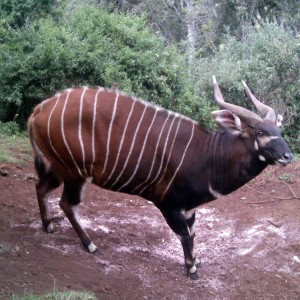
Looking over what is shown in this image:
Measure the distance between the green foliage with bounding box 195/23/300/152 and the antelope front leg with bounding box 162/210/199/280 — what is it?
234 inches

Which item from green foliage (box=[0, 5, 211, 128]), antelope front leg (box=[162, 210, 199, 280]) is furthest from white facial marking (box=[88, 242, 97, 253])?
green foliage (box=[0, 5, 211, 128])

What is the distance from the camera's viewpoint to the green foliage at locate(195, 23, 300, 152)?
434 inches

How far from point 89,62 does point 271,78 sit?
3.73 meters

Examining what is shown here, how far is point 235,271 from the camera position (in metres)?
5.52

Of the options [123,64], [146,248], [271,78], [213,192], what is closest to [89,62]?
[123,64]

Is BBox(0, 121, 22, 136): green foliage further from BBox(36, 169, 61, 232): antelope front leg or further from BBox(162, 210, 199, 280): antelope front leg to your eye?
BBox(162, 210, 199, 280): antelope front leg

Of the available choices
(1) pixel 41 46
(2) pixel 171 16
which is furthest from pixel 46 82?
(2) pixel 171 16

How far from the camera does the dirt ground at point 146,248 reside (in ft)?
15.1

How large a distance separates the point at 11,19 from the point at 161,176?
6761 millimetres

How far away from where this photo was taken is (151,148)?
5090 millimetres

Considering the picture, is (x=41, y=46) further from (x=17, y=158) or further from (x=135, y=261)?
(x=135, y=261)

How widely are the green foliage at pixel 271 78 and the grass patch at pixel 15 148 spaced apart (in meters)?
3.91

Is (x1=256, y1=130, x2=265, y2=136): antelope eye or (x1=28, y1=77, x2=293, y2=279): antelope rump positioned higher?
(x1=256, y1=130, x2=265, y2=136): antelope eye

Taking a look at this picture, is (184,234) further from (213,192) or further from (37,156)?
(37,156)
